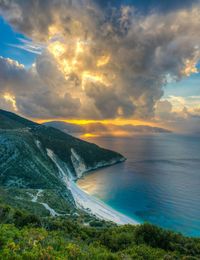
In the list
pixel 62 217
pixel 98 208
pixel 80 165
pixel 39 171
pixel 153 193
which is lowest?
pixel 98 208

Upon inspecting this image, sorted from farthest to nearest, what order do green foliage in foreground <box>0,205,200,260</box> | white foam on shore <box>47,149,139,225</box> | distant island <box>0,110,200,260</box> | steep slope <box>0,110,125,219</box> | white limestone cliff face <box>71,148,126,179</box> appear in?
1. white limestone cliff face <box>71,148,126,179</box>
2. white foam on shore <box>47,149,139,225</box>
3. steep slope <box>0,110,125,219</box>
4. green foliage in foreground <box>0,205,200,260</box>
5. distant island <box>0,110,200,260</box>

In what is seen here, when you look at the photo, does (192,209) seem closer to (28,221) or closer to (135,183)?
(135,183)

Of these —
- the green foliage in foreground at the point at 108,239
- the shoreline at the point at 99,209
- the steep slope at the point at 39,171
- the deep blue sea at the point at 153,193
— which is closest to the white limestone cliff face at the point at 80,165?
the steep slope at the point at 39,171

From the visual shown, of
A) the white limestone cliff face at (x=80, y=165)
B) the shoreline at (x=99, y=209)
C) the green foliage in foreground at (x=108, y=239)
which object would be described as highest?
the green foliage in foreground at (x=108, y=239)

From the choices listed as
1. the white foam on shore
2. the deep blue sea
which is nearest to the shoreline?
the white foam on shore

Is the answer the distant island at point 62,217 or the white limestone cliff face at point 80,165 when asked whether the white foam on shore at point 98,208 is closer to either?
the distant island at point 62,217

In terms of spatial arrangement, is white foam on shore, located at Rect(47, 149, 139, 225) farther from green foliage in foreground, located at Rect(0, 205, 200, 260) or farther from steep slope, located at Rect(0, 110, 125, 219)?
green foliage in foreground, located at Rect(0, 205, 200, 260)

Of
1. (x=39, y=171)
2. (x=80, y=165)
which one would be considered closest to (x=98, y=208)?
(x=39, y=171)

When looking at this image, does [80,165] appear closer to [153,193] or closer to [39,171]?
[39,171]

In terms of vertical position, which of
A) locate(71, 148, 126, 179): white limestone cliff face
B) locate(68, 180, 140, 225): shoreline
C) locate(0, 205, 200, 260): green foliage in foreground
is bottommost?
locate(68, 180, 140, 225): shoreline
